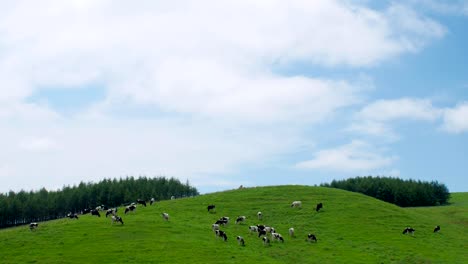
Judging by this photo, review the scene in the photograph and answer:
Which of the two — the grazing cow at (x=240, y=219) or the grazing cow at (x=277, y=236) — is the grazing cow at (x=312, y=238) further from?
the grazing cow at (x=240, y=219)

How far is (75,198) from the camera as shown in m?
127

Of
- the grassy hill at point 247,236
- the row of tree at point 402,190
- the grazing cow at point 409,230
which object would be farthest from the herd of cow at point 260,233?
the row of tree at point 402,190

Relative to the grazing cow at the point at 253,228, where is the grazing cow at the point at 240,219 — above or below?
above

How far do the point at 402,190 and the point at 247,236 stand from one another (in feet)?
286

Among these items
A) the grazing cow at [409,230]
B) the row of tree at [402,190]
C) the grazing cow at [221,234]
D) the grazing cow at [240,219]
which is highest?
the row of tree at [402,190]

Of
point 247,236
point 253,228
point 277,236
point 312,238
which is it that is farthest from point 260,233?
point 312,238

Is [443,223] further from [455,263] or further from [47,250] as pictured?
[47,250]

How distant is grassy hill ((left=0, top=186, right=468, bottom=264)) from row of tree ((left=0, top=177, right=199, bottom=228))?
5251cm

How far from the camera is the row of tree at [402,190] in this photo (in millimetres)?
131125

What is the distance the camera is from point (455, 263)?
4997 cm

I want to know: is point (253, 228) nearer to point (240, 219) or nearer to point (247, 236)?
point (247, 236)

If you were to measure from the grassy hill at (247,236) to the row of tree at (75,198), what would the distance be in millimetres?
52512

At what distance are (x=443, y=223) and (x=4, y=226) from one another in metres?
95.2

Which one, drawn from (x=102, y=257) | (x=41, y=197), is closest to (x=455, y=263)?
(x=102, y=257)
